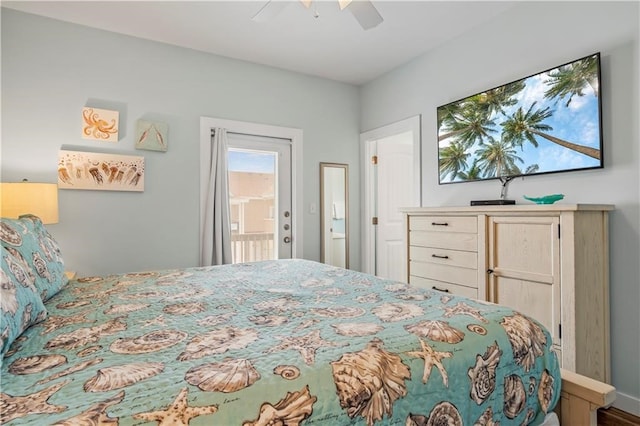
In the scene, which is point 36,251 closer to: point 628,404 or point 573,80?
point 573,80

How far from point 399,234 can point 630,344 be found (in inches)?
97.9

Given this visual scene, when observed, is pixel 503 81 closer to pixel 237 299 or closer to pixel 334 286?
pixel 334 286

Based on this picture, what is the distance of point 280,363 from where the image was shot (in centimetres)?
79

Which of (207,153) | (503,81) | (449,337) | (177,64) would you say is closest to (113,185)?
(207,153)

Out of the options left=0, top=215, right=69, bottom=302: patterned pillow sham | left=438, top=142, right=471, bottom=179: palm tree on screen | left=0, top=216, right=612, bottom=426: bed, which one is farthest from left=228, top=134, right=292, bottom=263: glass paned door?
left=0, top=216, right=612, bottom=426: bed

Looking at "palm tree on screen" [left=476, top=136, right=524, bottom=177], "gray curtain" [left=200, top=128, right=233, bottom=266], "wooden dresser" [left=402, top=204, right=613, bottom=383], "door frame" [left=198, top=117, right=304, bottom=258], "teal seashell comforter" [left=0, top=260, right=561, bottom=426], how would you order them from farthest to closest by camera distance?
"door frame" [left=198, top=117, right=304, bottom=258]
"gray curtain" [left=200, top=128, right=233, bottom=266]
"palm tree on screen" [left=476, top=136, right=524, bottom=177]
"wooden dresser" [left=402, top=204, right=613, bottom=383]
"teal seashell comforter" [left=0, top=260, right=561, bottom=426]

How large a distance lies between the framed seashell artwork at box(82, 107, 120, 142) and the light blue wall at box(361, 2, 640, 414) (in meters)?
2.99

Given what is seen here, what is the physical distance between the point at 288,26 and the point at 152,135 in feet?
5.07

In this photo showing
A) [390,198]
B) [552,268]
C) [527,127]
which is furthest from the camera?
[390,198]

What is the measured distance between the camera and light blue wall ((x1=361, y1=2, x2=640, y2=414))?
6.56 feet

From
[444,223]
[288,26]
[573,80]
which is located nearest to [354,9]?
[288,26]

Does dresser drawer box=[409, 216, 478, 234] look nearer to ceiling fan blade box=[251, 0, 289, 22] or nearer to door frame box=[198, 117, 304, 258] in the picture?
door frame box=[198, 117, 304, 258]

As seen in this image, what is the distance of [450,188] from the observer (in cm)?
312

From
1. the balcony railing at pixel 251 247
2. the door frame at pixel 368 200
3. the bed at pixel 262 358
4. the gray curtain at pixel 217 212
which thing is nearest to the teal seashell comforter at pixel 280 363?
the bed at pixel 262 358
